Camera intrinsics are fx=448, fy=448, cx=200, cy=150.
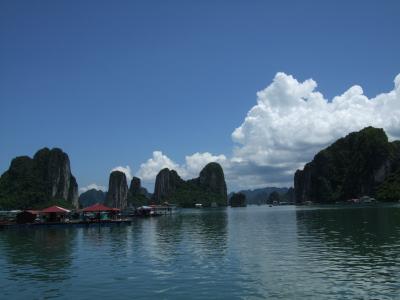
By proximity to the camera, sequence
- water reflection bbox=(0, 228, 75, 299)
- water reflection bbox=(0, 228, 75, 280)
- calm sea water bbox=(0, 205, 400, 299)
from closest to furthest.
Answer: calm sea water bbox=(0, 205, 400, 299) → water reflection bbox=(0, 228, 75, 299) → water reflection bbox=(0, 228, 75, 280)

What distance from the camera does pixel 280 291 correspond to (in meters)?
23.5

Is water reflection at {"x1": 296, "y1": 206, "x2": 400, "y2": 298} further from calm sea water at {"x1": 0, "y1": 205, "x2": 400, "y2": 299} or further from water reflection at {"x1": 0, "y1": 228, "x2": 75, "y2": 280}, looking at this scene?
water reflection at {"x1": 0, "y1": 228, "x2": 75, "y2": 280}

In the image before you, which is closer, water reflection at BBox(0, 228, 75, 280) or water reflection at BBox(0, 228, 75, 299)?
water reflection at BBox(0, 228, 75, 299)

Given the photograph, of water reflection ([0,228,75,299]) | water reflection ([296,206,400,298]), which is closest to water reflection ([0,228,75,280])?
water reflection ([0,228,75,299])

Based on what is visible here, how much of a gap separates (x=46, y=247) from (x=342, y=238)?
3282 cm

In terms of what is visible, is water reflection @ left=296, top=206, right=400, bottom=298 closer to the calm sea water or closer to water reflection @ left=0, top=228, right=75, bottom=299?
the calm sea water

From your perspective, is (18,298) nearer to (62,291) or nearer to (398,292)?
(62,291)

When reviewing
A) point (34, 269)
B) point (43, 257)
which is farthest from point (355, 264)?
point (43, 257)

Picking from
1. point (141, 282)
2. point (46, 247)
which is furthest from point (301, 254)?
point (46, 247)

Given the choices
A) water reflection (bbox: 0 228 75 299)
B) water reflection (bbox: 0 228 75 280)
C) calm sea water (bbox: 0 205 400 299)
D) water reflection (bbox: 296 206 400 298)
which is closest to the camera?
water reflection (bbox: 296 206 400 298)

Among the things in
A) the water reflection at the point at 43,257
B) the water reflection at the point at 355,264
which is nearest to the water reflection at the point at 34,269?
the water reflection at the point at 43,257

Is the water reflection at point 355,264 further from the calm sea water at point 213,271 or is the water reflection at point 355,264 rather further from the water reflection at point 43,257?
the water reflection at point 43,257

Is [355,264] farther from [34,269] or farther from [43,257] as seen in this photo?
[43,257]

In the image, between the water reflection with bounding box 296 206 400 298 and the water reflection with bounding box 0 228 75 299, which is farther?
the water reflection with bounding box 0 228 75 299
